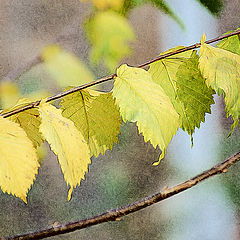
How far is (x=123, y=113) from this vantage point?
14 cm

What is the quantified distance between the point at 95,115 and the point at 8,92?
458 millimetres

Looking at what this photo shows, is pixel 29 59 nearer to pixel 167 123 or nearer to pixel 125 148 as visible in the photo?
pixel 125 148

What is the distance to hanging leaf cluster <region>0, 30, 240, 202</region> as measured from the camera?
0.12 meters

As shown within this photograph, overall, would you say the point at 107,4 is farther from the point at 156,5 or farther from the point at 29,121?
the point at 29,121

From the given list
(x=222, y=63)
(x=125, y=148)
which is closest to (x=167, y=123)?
(x=222, y=63)

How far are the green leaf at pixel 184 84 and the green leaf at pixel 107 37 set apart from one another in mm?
414

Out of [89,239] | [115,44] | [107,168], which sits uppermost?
[115,44]

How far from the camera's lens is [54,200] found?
1.92 ft

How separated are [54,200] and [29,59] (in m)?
0.24

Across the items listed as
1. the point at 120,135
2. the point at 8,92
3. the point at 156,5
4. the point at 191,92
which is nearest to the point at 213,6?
the point at 156,5

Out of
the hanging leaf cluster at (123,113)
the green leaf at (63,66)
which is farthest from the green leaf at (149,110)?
the green leaf at (63,66)

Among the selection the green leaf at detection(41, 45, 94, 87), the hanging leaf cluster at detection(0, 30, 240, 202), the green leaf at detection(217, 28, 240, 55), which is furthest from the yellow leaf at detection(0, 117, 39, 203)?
the green leaf at detection(41, 45, 94, 87)

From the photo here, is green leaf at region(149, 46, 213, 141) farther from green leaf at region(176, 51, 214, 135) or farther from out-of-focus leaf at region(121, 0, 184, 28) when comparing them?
out-of-focus leaf at region(121, 0, 184, 28)

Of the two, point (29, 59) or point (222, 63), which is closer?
point (222, 63)
